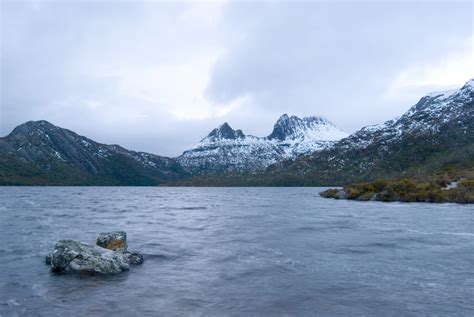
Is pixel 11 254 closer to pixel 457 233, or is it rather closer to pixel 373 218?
pixel 457 233

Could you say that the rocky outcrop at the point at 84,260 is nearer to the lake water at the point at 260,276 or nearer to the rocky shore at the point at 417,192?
the lake water at the point at 260,276

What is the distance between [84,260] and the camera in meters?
22.8

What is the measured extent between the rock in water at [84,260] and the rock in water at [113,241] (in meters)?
3.26

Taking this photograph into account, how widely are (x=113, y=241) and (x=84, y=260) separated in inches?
189

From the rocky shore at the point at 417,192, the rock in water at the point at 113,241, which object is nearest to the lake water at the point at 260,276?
the rock in water at the point at 113,241

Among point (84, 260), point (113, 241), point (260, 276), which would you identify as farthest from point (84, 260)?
point (260, 276)

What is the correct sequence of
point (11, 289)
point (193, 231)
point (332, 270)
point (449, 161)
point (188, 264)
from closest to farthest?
point (11, 289)
point (332, 270)
point (188, 264)
point (193, 231)
point (449, 161)

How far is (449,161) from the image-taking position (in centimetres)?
19388

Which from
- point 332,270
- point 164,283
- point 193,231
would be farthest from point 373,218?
point 164,283

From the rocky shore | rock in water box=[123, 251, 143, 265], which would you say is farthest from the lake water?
the rocky shore

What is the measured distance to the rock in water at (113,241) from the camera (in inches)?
1068

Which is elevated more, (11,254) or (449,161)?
(449,161)

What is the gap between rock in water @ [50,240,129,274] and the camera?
22.5 m

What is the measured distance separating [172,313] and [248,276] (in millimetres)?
6729
